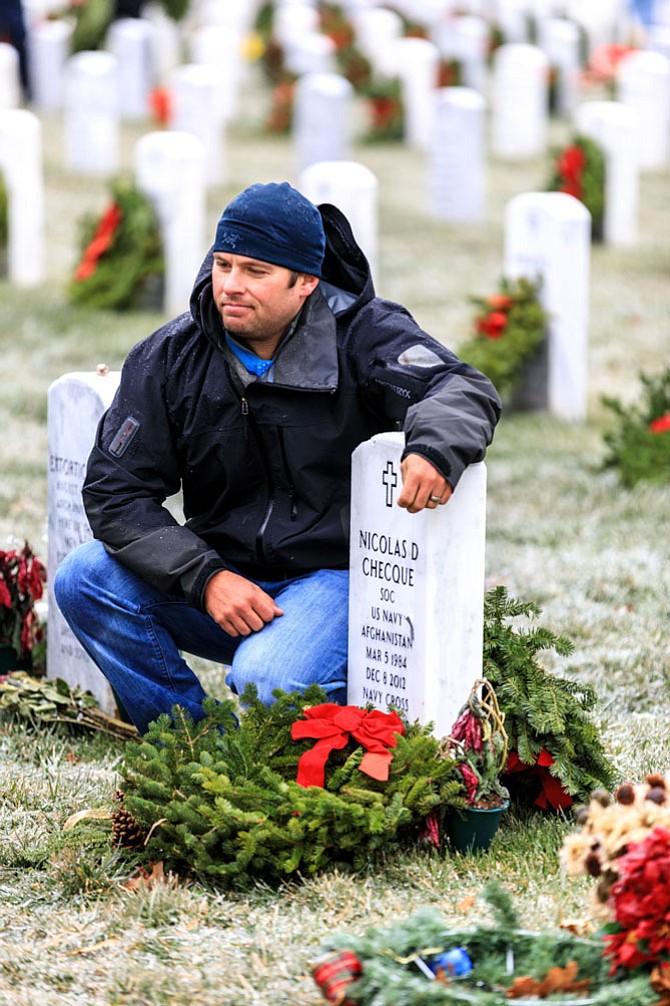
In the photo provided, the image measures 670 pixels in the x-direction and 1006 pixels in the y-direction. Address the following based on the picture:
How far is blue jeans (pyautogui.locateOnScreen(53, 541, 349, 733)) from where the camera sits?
3.90m

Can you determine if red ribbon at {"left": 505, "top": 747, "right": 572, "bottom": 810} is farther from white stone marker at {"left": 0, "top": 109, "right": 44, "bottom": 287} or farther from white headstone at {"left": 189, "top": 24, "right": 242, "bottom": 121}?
white headstone at {"left": 189, "top": 24, "right": 242, "bottom": 121}

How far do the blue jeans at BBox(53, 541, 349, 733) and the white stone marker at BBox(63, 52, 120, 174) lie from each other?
1194cm

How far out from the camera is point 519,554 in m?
6.55

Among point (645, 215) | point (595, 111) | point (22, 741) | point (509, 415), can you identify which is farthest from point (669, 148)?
point (22, 741)

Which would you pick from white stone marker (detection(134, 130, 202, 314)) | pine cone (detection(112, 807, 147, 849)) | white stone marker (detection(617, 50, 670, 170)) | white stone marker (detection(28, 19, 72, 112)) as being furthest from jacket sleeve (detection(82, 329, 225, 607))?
white stone marker (detection(28, 19, 72, 112))

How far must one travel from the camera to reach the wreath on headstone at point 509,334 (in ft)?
28.4

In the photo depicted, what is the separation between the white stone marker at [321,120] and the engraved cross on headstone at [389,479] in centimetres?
1216

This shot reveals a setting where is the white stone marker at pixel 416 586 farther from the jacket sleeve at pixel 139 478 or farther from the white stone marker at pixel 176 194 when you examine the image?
the white stone marker at pixel 176 194

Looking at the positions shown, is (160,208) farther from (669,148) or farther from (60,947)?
(669,148)

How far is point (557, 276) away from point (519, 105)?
32.8 feet

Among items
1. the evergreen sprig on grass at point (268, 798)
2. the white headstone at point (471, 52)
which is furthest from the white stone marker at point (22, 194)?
the white headstone at point (471, 52)

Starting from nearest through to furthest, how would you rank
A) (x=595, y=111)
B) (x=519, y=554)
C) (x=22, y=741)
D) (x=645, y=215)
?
(x=22, y=741)
(x=519, y=554)
(x=595, y=111)
(x=645, y=215)

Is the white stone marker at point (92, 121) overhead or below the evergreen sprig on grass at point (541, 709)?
overhead

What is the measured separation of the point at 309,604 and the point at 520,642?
51 centimetres
